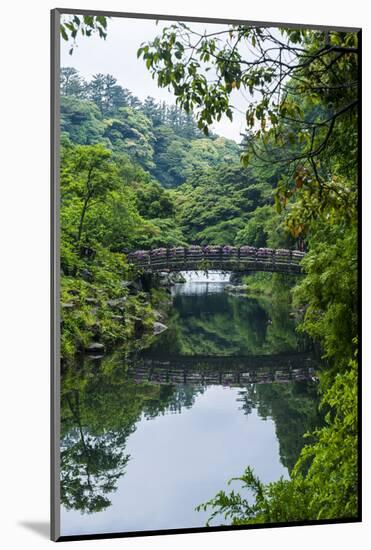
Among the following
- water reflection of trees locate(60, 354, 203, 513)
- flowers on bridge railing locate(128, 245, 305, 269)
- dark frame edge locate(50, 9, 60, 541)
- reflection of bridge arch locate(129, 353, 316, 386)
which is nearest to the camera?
dark frame edge locate(50, 9, 60, 541)

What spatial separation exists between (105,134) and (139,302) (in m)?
0.97

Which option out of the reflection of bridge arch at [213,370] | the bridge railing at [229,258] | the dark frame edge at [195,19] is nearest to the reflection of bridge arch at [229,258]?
the bridge railing at [229,258]

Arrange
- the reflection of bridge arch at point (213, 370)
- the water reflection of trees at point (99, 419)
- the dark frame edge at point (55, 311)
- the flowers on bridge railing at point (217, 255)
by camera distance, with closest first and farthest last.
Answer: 1. the dark frame edge at point (55, 311)
2. the water reflection of trees at point (99, 419)
3. the reflection of bridge arch at point (213, 370)
4. the flowers on bridge railing at point (217, 255)

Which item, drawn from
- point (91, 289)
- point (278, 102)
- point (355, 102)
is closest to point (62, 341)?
point (91, 289)

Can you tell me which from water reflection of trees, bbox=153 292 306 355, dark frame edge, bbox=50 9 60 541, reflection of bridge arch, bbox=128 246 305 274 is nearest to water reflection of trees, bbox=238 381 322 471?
water reflection of trees, bbox=153 292 306 355

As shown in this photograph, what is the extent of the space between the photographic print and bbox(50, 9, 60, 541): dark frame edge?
1 centimetres

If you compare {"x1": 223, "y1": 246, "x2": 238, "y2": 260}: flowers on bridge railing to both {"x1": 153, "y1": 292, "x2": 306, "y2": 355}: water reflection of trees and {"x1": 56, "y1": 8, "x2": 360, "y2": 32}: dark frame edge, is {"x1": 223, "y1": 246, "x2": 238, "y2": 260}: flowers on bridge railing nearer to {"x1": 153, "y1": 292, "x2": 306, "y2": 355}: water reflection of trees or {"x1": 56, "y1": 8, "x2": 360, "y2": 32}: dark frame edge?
{"x1": 153, "y1": 292, "x2": 306, "y2": 355}: water reflection of trees

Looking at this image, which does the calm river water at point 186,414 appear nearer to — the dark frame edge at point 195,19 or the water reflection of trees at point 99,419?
the water reflection of trees at point 99,419

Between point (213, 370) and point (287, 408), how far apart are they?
49cm

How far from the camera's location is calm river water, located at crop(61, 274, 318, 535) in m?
4.92

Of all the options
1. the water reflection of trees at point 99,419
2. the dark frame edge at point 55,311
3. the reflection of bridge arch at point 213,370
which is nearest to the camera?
the dark frame edge at point 55,311

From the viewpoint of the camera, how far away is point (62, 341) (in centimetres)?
490

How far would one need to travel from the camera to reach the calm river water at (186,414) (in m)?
4.92

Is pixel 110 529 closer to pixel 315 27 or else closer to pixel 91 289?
pixel 91 289
